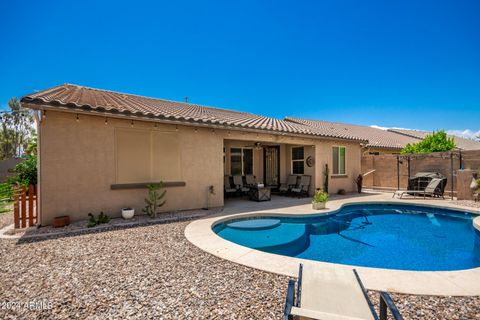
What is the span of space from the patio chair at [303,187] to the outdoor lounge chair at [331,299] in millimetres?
9166

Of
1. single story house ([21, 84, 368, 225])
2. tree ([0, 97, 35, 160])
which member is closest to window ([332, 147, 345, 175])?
single story house ([21, 84, 368, 225])

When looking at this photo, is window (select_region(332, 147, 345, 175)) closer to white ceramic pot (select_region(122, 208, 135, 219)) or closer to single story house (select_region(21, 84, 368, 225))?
single story house (select_region(21, 84, 368, 225))

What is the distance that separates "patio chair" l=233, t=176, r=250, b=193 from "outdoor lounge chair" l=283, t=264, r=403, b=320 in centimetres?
916

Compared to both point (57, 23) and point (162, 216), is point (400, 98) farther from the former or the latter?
point (57, 23)

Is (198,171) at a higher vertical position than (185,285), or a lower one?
higher

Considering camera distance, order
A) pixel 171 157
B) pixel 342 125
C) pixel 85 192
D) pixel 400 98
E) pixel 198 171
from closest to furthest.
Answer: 1. pixel 85 192
2. pixel 171 157
3. pixel 198 171
4. pixel 400 98
5. pixel 342 125

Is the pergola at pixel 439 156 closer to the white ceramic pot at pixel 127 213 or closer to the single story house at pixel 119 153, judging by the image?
the single story house at pixel 119 153

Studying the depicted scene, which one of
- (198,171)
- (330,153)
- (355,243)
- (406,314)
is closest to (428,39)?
(330,153)

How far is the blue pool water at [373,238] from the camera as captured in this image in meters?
4.91

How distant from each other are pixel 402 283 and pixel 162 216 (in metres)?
6.46

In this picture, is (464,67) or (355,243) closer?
(355,243)

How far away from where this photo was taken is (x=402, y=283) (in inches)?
127

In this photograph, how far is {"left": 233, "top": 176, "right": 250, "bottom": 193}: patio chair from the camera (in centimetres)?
1223

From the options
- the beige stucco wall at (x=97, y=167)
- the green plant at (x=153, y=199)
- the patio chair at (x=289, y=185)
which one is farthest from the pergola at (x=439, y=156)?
the green plant at (x=153, y=199)
